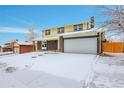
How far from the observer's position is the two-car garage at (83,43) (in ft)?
41.0

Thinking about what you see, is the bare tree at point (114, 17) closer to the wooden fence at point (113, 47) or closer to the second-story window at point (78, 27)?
the wooden fence at point (113, 47)

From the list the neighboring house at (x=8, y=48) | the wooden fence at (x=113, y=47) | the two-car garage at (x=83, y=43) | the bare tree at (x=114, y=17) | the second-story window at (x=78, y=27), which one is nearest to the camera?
the bare tree at (x=114, y=17)

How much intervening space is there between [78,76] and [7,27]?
25.7ft

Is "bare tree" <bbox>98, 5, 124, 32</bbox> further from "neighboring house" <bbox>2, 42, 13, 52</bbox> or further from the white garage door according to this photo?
"neighboring house" <bbox>2, 42, 13, 52</bbox>

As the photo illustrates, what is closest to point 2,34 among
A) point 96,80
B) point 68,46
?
point 68,46

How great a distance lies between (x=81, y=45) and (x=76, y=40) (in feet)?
2.87

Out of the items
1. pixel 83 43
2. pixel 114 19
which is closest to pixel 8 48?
pixel 83 43

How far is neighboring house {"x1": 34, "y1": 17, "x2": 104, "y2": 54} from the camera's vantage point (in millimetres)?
12578

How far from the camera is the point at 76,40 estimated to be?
46.2ft

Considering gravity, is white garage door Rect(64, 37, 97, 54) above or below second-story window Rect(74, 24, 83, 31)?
below

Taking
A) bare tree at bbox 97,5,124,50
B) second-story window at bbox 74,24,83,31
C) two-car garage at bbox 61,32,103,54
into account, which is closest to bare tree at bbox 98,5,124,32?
bare tree at bbox 97,5,124,50

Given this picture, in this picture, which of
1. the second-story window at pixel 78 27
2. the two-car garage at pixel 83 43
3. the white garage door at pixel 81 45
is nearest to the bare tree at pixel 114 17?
the two-car garage at pixel 83 43

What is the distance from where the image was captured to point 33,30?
30.4 metres

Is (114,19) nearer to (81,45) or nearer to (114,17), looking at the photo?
(114,17)
